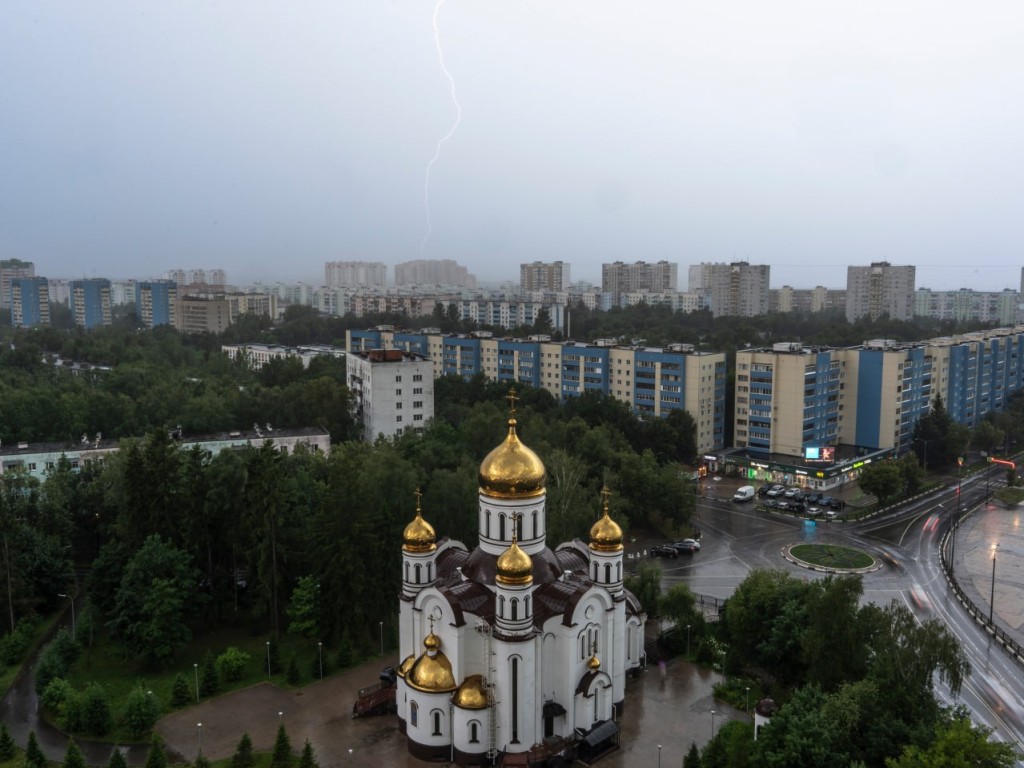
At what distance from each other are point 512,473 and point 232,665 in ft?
32.2

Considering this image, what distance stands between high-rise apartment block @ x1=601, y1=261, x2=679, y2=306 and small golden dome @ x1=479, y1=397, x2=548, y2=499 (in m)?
122

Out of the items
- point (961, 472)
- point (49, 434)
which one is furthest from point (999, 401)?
point (49, 434)

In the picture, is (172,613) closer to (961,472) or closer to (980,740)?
(980,740)

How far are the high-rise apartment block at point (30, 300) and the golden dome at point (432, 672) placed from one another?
357 feet

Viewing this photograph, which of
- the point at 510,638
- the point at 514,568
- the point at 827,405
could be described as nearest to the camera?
the point at 514,568

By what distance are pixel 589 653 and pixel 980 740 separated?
8.07 meters

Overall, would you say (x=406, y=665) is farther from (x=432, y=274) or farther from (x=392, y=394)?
(x=432, y=274)

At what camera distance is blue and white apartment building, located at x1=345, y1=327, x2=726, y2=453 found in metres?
48.9

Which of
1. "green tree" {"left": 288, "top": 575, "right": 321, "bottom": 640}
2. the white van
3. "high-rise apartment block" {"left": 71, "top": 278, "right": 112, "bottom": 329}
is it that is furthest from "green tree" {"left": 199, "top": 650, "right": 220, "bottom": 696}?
"high-rise apartment block" {"left": 71, "top": 278, "right": 112, "bottom": 329}

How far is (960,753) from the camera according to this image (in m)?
13.5

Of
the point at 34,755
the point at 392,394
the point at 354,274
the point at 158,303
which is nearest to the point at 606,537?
the point at 34,755

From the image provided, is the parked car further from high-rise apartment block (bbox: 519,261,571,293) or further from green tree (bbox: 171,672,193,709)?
high-rise apartment block (bbox: 519,261,571,293)

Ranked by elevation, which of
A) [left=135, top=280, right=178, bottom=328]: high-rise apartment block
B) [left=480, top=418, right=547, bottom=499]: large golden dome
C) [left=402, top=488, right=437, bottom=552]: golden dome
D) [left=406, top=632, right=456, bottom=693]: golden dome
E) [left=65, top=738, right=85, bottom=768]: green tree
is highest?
[left=135, top=280, right=178, bottom=328]: high-rise apartment block

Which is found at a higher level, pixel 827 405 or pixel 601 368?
pixel 601 368
